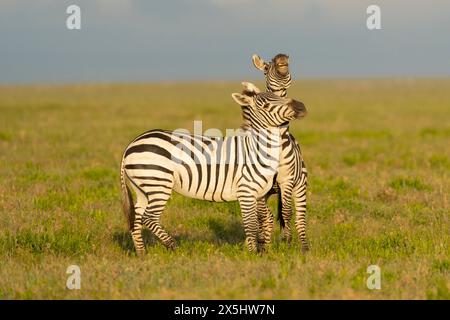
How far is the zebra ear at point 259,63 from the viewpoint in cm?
785

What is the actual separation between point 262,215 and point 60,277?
3000 millimetres

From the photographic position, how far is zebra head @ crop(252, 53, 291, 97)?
7.50 meters

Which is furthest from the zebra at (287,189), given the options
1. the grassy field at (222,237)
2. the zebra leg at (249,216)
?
the zebra leg at (249,216)

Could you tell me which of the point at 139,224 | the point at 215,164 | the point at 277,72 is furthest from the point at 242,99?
the point at 139,224

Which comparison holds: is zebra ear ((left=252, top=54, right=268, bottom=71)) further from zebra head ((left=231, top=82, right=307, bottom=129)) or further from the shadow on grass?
the shadow on grass

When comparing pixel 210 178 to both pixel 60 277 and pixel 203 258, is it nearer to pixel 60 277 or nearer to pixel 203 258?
pixel 203 258

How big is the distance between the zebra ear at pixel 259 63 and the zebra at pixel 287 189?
36 centimetres

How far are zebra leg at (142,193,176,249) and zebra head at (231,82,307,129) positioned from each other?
1.46 meters

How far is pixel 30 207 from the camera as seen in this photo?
1003cm

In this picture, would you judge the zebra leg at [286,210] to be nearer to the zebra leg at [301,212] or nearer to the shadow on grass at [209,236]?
the zebra leg at [301,212]
